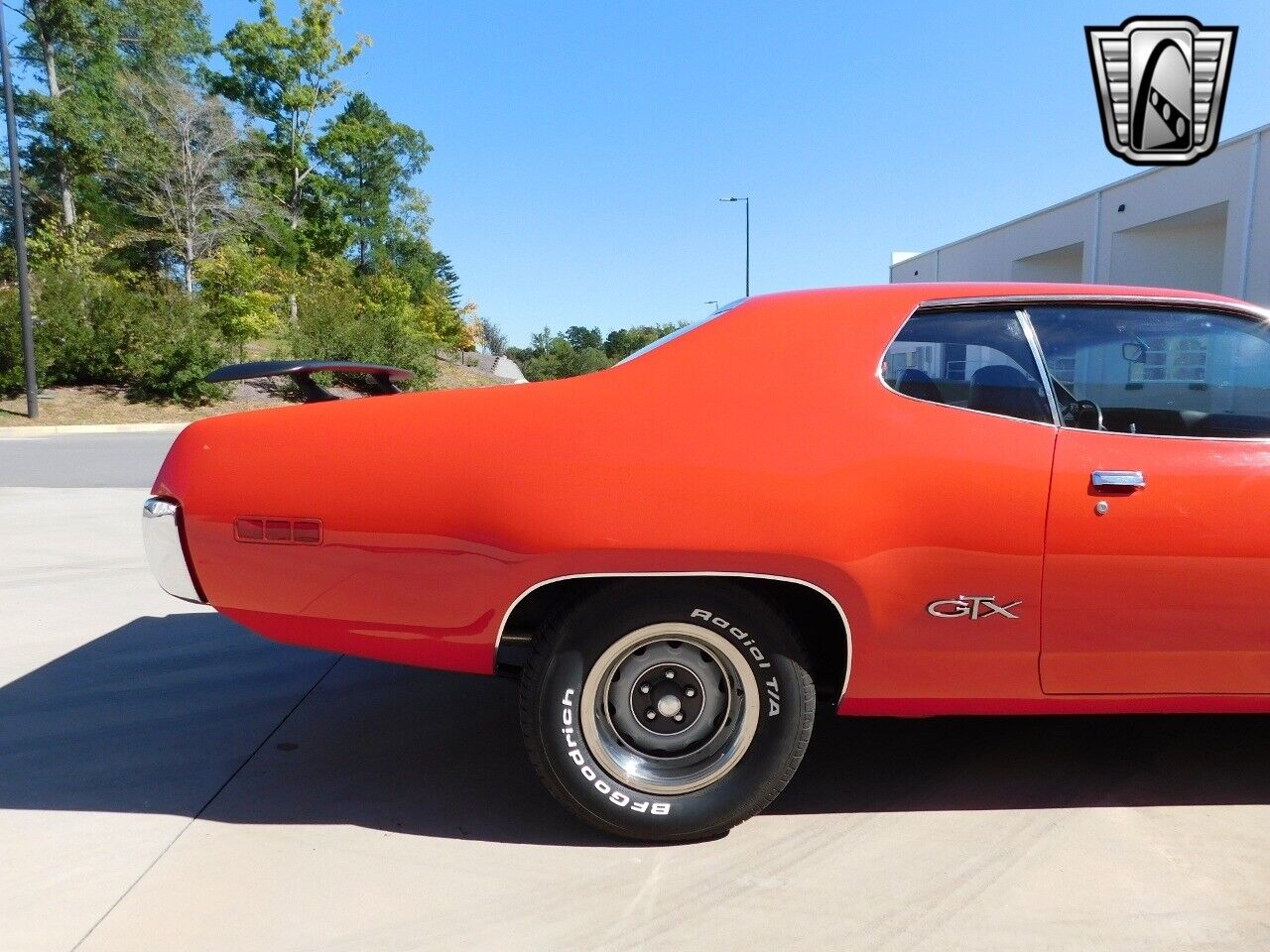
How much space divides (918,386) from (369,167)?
188 feet

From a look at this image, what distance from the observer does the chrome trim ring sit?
2.40 meters

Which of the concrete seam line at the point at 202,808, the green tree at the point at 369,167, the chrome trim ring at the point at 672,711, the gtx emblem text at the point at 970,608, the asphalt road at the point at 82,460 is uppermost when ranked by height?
the green tree at the point at 369,167

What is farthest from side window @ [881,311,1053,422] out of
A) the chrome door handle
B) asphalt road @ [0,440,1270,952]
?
asphalt road @ [0,440,1270,952]

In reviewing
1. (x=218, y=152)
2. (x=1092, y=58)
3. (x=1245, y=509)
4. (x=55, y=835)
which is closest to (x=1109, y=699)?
(x=1245, y=509)

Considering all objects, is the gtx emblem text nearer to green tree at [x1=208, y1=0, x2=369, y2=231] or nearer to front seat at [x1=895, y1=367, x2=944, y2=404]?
front seat at [x1=895, y1=367, x2=944, y2=404]

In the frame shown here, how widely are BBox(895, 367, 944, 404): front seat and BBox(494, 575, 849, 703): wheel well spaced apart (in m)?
0.62

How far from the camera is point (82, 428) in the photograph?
67.0 feet

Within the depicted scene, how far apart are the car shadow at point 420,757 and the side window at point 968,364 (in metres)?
1.25

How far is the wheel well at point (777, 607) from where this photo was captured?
7.78 feet

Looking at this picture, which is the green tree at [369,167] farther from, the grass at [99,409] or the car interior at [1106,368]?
the car interior at [1106,368]

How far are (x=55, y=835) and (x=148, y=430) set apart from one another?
2128cm

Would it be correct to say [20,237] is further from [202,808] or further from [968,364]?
[968,364]

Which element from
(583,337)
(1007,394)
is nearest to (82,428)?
(1007,394)

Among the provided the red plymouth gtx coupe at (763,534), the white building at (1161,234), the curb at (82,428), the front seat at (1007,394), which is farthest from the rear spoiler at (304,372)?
the white building at (1161,234)
